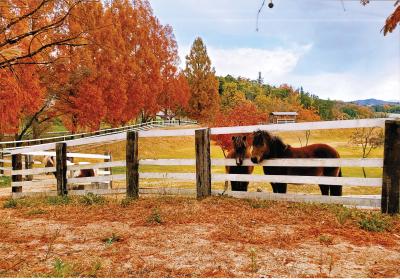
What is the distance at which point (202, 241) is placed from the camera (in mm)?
4855

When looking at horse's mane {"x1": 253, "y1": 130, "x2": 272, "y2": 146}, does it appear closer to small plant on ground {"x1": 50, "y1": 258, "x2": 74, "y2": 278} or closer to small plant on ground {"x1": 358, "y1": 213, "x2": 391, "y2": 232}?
small plant on ground {"x1": 358, "y1": 213, "x2": 391, "y2": 232}

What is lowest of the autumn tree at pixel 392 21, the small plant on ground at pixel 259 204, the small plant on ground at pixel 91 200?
the small plant on ground at pixel 91 200

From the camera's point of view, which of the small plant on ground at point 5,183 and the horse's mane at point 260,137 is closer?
the horse's mane at point 260,137

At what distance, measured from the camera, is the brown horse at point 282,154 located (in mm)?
7602

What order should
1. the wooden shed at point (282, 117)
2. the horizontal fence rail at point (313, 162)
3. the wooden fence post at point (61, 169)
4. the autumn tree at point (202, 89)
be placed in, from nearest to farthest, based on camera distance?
the horizontal fence rail at point (313, 162) < the wooden fence post at point (61, 169) < the autumn tree at point (202, 89) < the wooden shed at point (282, 117)

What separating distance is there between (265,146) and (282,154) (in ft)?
1.89

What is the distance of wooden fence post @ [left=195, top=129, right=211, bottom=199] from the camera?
305 inches

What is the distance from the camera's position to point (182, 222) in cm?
592

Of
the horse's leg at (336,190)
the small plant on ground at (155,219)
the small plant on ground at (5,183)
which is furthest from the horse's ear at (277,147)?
the small plant on ground at (5,183)

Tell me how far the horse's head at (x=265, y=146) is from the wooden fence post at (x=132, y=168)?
2.62 metres

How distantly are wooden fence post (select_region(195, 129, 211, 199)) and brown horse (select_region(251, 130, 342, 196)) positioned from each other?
942 millimetres

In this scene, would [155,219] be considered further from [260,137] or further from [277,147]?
[277,147]

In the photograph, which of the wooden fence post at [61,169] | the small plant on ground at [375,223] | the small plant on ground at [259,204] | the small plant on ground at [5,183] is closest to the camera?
the small plant on ground at [375,223]

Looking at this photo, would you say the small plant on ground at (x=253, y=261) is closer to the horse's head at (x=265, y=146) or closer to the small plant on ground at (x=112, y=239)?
the small plant on ground at (x=112, y=239)
